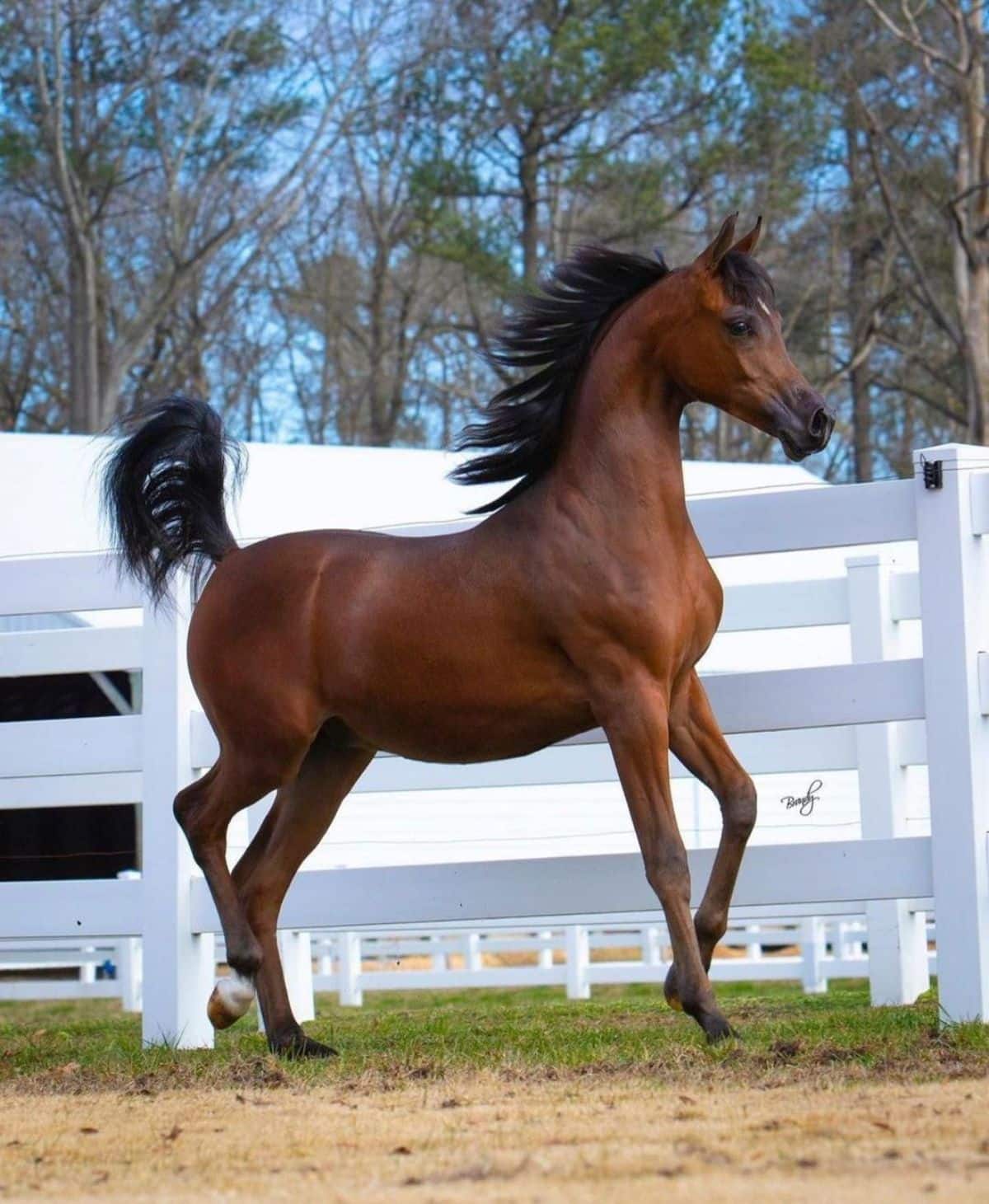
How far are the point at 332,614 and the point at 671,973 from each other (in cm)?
148

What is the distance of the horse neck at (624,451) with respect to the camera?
16.9 feet

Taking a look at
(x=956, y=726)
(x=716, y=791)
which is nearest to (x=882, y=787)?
(x=956, y=726)

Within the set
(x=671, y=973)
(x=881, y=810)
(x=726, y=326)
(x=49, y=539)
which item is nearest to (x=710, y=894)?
(x=671, y=973)

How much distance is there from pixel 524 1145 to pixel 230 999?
2.32 meters

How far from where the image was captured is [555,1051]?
5.11 meters

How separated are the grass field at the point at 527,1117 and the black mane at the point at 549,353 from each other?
1749mm

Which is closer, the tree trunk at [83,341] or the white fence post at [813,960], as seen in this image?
the white fence post at [813,960]

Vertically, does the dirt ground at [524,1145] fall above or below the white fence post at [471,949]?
above

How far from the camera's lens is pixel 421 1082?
4480 millimetres

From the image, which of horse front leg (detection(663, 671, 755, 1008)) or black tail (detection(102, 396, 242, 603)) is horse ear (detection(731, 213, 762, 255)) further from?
black tail (detection(102, 396, 242, 603))

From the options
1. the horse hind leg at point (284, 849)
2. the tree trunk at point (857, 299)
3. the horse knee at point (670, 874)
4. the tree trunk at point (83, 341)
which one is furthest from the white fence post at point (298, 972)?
the tree trunk at point (857, 299)

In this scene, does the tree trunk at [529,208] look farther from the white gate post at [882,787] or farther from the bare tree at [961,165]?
the white gate post at [882,787]

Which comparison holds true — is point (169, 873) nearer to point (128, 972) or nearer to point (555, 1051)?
point (555, 1051)

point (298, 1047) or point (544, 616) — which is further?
point (298, 1047)
